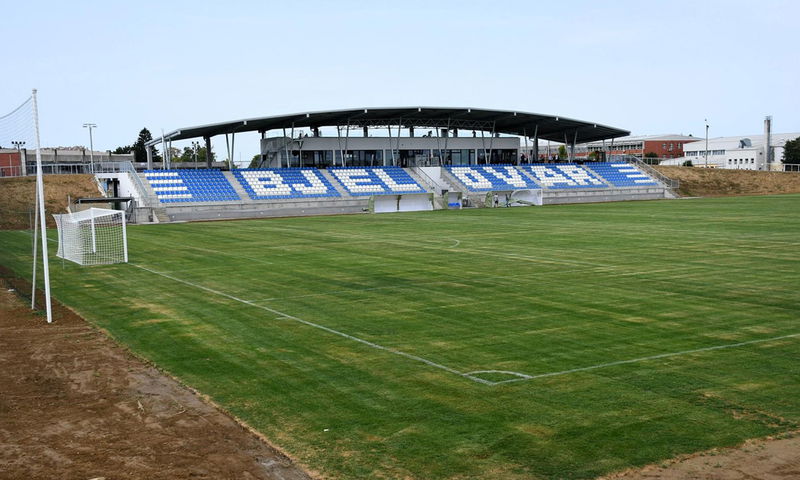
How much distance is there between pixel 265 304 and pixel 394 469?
1050 cm

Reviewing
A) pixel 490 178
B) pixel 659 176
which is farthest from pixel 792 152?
pixel 490 178

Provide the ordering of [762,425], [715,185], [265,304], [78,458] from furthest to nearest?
[715,185] < [265,304] < [762,425] < [78,458]

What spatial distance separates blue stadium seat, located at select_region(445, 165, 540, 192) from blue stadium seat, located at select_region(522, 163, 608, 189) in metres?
1.67

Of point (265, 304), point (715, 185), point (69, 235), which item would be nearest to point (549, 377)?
point (265, 304)

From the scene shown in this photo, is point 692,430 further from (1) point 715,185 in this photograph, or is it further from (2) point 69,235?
(1) point 715,185

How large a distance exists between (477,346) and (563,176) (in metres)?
66.8

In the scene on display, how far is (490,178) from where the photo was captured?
242 ft

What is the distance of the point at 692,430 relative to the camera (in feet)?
28.8

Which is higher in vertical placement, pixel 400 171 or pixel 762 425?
pixel 400 171

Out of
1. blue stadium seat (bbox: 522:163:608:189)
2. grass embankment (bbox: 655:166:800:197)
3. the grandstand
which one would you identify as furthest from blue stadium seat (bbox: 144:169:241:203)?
grass embankment (bbox: 655:166:800:197)

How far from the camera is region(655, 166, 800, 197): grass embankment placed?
79750 mm

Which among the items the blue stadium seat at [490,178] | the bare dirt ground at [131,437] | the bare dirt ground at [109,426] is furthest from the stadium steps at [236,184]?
the bare dirt ground at [131,437]

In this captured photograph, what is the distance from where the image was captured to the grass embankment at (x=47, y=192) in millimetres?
54062

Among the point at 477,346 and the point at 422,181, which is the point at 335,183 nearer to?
the point at 422,181
